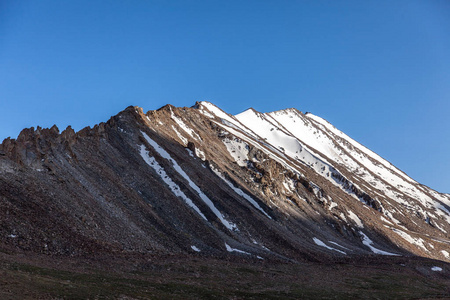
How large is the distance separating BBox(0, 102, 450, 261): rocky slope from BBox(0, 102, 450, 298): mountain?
215mm

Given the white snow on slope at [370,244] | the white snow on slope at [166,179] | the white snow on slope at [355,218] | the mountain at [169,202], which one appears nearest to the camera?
the mountain at [169,202]

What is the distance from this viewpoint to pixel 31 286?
28625mm

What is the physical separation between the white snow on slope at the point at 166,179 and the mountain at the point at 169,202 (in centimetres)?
28

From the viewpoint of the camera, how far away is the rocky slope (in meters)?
48.3

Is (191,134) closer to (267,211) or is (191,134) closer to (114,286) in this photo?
(267,211)

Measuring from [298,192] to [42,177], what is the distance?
86.5 m

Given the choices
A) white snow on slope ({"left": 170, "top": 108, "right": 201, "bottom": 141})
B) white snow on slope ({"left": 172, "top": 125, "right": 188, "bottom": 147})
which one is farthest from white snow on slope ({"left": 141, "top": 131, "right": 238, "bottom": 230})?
white snow on slope ({"left": 170, "top": 108, "right": 201, "bottom": 141})

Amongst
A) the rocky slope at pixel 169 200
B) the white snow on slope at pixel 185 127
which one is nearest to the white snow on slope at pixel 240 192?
the rocky slope at pixel 169 200

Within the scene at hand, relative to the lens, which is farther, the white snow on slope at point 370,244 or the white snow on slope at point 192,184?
the white snow on slope at point 370,244

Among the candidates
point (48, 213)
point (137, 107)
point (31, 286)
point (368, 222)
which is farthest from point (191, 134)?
point (31, 286)

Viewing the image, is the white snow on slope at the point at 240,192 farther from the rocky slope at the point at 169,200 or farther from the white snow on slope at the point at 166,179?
the white snow on slope at the point at 166,179

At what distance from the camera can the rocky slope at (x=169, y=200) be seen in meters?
48.3

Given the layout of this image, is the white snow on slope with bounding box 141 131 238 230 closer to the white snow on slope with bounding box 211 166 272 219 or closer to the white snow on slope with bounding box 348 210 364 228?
the white snow on slope with bounding box 211 166 272 219

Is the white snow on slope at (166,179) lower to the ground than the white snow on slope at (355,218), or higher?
lower
